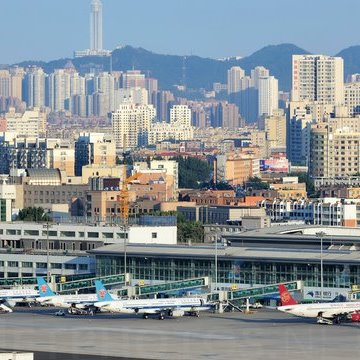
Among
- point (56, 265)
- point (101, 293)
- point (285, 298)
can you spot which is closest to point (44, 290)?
point (101, 293)

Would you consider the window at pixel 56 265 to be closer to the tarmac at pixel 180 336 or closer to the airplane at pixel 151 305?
the tarmac at pixel 180 336

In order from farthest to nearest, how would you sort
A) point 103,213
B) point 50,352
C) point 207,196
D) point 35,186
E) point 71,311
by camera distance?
point 207,196 < point 35,186 < point 103,213 < point 71,311 < point 50,352

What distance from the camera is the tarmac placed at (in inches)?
2539

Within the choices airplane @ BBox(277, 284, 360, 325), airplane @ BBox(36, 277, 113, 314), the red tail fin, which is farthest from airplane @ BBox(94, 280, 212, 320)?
airplane @ BBox(277, 284, 360, 325)

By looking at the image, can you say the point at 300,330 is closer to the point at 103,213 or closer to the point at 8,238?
the point at 8,238

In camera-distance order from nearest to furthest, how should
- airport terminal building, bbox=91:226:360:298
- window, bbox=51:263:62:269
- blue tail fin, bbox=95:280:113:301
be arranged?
blue tail fin, bbox=95:280:113:301, airport terminal building, bbox=91:226:360:298, window, bbox=51:263:62:269

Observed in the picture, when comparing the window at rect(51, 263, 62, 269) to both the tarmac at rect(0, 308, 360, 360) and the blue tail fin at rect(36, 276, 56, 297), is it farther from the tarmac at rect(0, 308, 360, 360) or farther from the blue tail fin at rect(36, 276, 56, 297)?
the tarmac at rect(0, 308, 360, 360)

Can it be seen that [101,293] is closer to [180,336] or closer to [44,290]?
[44,290]

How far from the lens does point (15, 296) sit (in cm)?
→ 8731

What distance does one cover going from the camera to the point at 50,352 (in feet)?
211

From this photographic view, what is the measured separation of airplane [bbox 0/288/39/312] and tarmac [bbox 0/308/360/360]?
3546 mm

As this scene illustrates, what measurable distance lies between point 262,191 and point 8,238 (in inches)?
3443

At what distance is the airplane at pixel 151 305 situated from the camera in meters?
80.4

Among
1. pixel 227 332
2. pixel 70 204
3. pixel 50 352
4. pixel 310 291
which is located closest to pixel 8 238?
pixel 310 291
